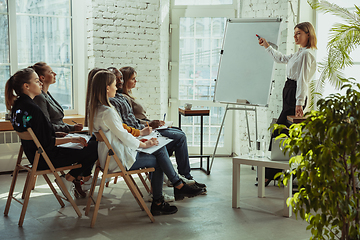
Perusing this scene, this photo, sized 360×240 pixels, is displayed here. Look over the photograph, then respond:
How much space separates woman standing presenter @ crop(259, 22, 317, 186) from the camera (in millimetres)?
3775

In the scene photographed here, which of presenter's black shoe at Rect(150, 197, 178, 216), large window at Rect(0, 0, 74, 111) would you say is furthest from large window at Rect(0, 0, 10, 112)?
presenter's black shoe at Rect(150, 197, 178, 216)

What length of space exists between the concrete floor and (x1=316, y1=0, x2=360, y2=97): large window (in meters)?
1.59

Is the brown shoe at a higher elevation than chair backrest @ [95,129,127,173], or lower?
lower

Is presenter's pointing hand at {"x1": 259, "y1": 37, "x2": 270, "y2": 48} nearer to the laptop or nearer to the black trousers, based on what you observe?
the black trousers

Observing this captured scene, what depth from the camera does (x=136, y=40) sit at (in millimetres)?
4918

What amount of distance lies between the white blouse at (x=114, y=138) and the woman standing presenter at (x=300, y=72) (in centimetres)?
182

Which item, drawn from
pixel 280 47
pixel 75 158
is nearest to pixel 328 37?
pixel 280 47

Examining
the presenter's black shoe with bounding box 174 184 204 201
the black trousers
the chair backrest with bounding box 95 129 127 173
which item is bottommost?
the presenter's black shoe with bounding box 174 184 204 201

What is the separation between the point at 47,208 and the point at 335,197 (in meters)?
2.56

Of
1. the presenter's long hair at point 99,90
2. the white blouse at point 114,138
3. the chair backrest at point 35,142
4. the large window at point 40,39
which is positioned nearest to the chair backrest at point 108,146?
the white blouse at point 114,138

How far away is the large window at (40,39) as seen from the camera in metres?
4.58

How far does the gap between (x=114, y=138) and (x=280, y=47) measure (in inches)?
104

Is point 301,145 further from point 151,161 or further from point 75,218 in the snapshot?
point 75,218

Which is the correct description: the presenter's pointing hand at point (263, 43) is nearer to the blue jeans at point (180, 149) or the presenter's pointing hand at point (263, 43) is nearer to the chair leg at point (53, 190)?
the blue jeans at point (180, 149)
